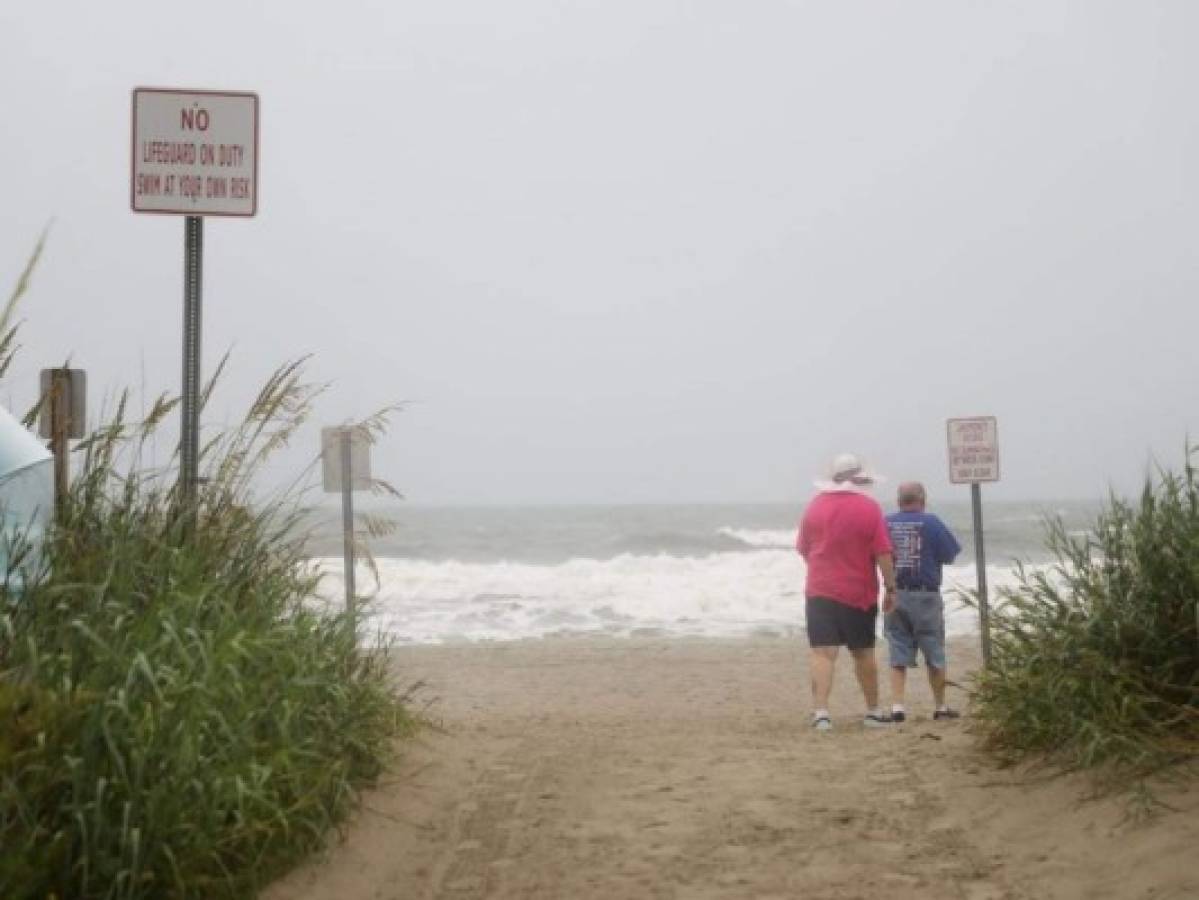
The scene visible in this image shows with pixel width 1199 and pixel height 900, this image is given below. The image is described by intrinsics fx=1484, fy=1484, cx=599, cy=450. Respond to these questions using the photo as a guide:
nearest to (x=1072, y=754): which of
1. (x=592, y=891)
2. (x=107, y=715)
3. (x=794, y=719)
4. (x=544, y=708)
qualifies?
(x=592, y=891)

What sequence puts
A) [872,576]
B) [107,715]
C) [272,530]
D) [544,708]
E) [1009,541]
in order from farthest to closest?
[1009,541] < [544,708] < [872,576] < [272,530] < [107,715]

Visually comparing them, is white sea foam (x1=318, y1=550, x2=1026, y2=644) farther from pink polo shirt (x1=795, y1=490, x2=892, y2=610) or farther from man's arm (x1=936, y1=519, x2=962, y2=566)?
pink polo shirt (x1=795, y1=490, x2=892, y2=610)

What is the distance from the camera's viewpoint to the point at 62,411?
6.07 m

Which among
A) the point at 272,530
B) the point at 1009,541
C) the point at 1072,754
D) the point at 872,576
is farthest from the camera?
the point at 1009,541

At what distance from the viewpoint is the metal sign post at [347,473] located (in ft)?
29.3

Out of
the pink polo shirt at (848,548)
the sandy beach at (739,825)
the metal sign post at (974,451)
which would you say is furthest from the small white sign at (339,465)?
the metal sign post at (974,451)

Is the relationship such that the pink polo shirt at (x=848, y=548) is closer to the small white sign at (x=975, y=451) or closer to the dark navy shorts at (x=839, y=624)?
the dark navy shorts at (x=839, y=624)

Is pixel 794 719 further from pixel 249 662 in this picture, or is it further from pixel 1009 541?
pixel 1009 541

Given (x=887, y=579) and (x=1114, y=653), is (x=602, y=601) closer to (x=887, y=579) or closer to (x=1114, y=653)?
(x=887, y=579)

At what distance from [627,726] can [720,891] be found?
485 centimetres

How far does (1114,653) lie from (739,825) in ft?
5.63

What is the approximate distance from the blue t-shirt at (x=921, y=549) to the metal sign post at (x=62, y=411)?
6.42 m

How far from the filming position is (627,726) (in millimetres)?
10094

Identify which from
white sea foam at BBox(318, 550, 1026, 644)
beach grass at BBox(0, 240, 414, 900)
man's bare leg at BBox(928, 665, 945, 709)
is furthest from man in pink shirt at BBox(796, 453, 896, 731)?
white sea foam at BBox(318, 550, 1026, 644)
